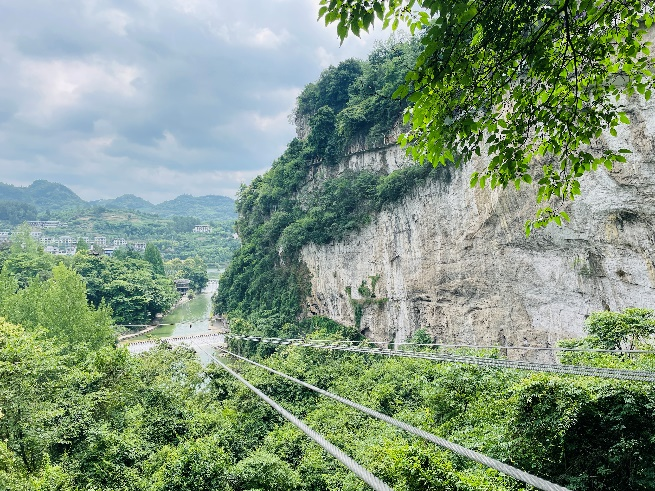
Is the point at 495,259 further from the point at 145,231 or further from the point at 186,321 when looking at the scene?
the point at 145,231

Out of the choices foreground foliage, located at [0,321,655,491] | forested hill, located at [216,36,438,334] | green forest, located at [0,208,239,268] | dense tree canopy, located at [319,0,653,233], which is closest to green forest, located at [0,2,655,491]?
foreground foliage, located at [0,321,655,491]

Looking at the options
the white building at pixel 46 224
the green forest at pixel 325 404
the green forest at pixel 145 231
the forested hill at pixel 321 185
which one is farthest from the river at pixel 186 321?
the white building at pixel 46 224

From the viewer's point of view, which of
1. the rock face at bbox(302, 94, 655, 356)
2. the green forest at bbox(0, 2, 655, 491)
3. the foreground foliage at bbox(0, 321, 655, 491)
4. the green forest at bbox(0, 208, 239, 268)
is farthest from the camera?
the green forest at bbox(0, 208, 239, 268)

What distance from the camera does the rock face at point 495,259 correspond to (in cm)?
1334

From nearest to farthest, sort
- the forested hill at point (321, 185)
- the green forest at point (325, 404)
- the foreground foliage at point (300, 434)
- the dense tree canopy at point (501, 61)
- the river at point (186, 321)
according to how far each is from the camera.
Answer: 1. the dense tree canopy at point (501, 61)
2. the foreground foliage at point (300, 434)
3. the green forest at point (325, 404)
4. the forested hill at point (321, 185)
5. the river at point (186, 321)

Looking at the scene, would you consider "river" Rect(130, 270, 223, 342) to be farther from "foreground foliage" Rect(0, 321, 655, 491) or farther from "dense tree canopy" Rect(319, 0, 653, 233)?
"dense tree canopy" Rect(319, 0, 653, 233)

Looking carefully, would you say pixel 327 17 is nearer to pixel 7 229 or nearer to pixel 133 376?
pixel 133 376

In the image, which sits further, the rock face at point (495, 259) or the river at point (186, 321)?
the river at point (186, 321)

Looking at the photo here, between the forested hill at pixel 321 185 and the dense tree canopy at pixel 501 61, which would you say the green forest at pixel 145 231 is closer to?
the forested hill at pixel 321 185

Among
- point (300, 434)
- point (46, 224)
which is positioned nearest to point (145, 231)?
point (46, 224)

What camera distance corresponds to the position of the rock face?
1334cm

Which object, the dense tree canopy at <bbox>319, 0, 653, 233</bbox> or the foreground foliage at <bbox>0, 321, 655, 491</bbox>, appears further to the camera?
the foreground foliage at <bbox>0, 321, 655, 491</bbox>

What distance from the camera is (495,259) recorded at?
17.5 m

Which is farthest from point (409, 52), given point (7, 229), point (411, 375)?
point (7, 229)
